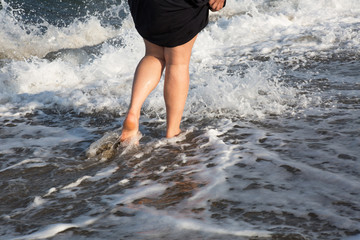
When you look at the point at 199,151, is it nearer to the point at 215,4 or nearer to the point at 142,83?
the point at 142,83

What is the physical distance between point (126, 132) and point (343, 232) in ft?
5.57

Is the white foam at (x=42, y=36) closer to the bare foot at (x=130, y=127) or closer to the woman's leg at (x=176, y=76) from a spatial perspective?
the bare foot at (x=130, y=127)

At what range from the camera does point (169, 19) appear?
284 centimetres

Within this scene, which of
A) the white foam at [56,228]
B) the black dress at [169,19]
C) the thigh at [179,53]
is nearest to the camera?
the white foam at [56,228]

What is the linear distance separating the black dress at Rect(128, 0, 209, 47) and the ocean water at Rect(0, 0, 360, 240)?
78 centimetres

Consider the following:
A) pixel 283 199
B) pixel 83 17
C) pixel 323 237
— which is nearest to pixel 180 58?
pixel 283 199

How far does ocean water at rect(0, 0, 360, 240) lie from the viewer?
6.81 feet

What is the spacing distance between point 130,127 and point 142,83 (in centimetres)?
32

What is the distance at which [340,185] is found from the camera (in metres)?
2.33

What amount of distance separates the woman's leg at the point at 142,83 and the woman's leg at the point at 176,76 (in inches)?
3.5

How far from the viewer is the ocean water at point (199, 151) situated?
2074mm

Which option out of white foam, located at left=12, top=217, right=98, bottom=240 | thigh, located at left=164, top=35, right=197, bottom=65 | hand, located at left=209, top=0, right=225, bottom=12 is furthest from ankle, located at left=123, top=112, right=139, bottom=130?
white foam, located at left=12, top=217, right=98, bottom=240

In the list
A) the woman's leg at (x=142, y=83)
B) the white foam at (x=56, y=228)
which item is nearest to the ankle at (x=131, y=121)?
the woman's leg at (x=142, y=83)

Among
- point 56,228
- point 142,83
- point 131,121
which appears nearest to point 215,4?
point 142,83
